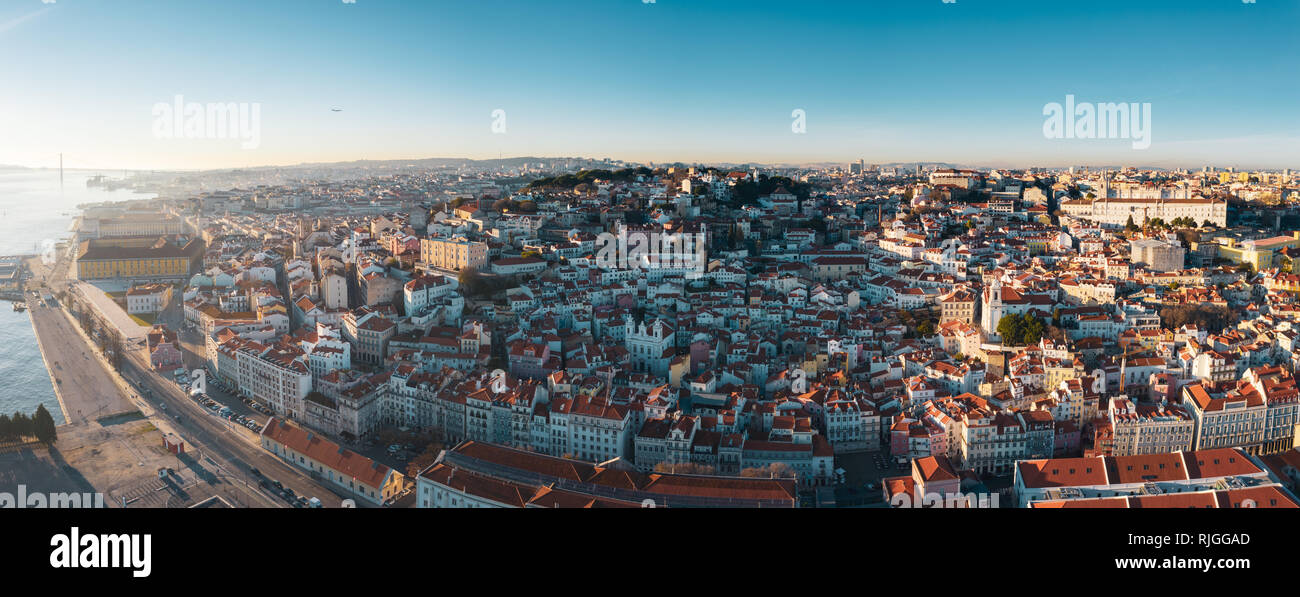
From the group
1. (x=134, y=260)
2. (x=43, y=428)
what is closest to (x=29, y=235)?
(x=134, y=260)

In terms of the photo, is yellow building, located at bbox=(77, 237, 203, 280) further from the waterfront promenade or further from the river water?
the waterfront promenade

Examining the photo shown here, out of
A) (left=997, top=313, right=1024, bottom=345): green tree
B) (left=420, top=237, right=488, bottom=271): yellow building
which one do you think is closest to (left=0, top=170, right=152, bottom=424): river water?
(left=420, top=237, right=488, bottom=271): yellow building

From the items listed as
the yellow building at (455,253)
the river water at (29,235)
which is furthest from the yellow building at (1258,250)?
the river water at (29,235)

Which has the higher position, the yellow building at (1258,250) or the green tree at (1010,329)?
the yellow building at (1258,250)

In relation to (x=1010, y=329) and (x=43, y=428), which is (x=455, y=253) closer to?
(x=43, y=428)

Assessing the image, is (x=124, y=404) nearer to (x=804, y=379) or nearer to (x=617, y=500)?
(x=617, y=500)

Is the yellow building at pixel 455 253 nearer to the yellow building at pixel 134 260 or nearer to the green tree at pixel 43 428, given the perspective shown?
the green tree at pixel 43 428

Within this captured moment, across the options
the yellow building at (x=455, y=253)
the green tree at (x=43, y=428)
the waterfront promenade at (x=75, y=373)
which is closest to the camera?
the green tree at (x=43, y=428)

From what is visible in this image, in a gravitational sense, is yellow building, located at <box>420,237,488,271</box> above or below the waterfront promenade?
above

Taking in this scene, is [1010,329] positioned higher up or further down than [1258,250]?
further down

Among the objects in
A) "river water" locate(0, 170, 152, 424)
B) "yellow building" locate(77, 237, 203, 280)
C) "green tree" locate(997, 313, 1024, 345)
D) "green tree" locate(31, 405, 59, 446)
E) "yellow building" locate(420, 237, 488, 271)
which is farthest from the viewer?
"yellow building" locate(77, 237, 203, 280)
